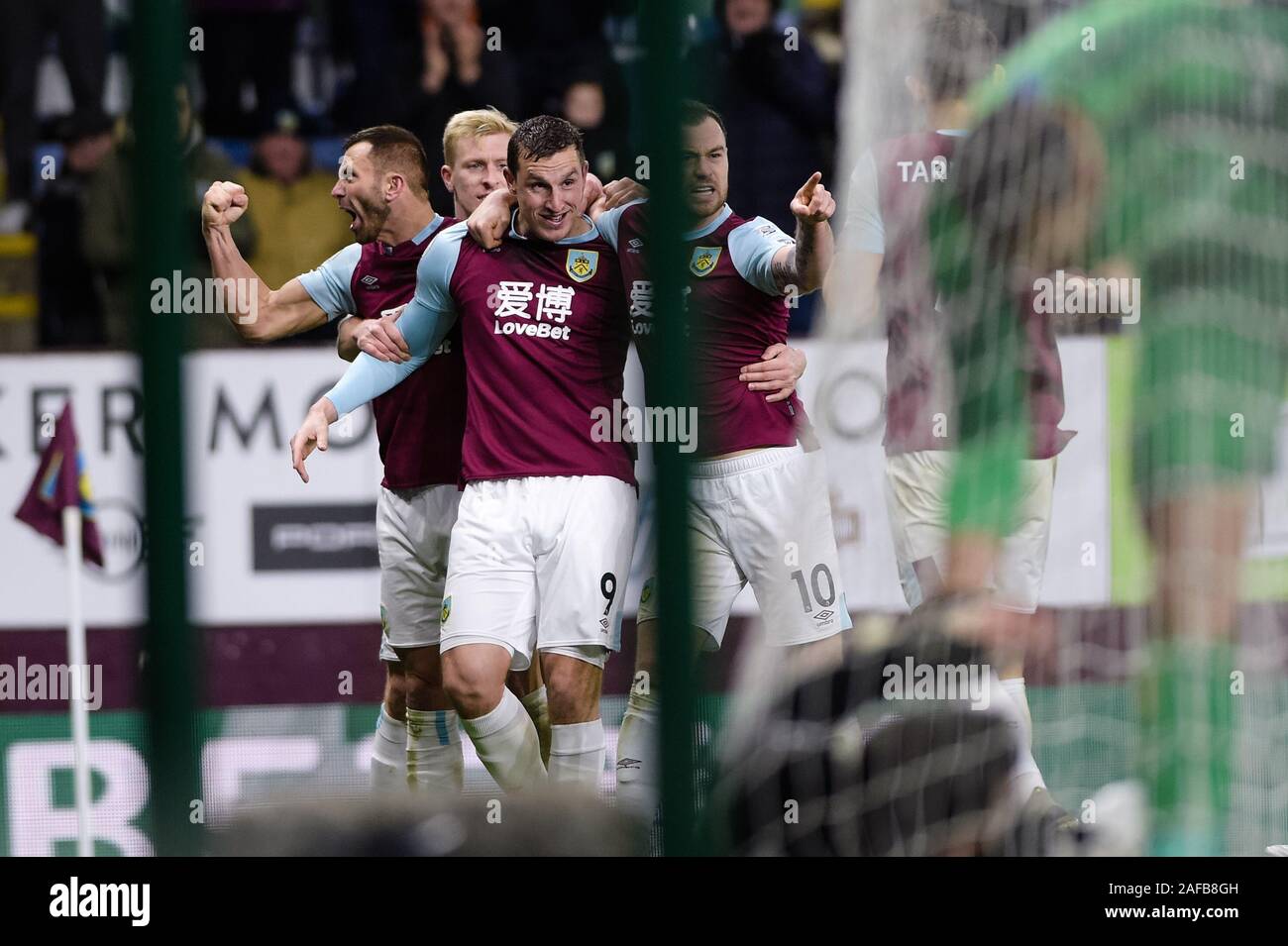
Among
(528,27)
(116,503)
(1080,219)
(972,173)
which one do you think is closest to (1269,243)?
(1080,219)

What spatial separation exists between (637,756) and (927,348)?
778mm

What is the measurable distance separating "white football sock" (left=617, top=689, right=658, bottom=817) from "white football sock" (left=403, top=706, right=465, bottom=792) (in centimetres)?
27

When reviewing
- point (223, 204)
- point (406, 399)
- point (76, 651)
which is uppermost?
point (223, 204)

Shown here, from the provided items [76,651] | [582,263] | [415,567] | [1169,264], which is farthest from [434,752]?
[1169,264]

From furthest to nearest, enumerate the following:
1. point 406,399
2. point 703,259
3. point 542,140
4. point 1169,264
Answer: point 406,399 < point 542,140 < point 703,259 < point 1169,264

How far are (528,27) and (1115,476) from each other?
1.18 m

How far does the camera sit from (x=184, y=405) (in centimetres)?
216

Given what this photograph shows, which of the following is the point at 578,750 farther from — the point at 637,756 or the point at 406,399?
the point at 406,399

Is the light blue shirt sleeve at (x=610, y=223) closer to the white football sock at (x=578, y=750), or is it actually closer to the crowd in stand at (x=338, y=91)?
the crowd in stand at (x=338, y=91)

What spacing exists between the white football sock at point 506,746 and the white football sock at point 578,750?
4cm

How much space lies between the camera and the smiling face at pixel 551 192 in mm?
2422

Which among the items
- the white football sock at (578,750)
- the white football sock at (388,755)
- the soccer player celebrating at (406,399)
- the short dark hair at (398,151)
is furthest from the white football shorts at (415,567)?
the short dark hair at (398,151)

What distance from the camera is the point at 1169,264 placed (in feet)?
7.29
